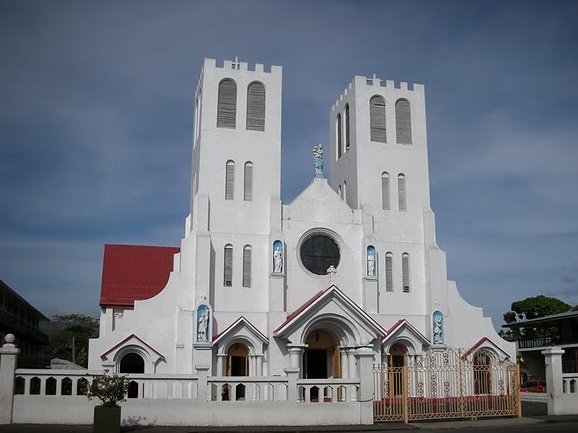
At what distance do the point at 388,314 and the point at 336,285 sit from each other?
120 inches

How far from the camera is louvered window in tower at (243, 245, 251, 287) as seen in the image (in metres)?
31.1

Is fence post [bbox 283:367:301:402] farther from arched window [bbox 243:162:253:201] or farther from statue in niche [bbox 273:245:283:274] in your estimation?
arched window [bbox 243:162:253:201]

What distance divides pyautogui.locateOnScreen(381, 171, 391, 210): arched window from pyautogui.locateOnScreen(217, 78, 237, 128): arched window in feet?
26.7

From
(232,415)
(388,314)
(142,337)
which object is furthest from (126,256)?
(232,415)

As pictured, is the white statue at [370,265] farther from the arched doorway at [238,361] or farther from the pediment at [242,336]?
the arched doorway at [238,361]

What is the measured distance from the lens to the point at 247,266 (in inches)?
1233

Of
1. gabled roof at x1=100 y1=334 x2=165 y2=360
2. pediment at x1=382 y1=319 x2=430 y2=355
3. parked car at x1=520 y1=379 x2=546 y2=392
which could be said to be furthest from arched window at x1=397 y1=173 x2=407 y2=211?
gabled roof at x1=100 y1=334 x2=165 y2=360

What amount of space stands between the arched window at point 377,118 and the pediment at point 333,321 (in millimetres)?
9265

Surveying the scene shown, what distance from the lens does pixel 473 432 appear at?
61.9 feet

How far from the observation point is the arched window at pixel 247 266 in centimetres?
3112

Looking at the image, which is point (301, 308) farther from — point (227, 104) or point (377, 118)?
point (377, 118)

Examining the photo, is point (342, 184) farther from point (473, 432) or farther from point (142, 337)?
point (473, 432)

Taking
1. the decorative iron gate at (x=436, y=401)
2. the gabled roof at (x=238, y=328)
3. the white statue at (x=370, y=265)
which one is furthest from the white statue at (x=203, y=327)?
the decorative iron gate at (x=436, y=401)

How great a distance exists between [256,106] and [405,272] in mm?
11115
